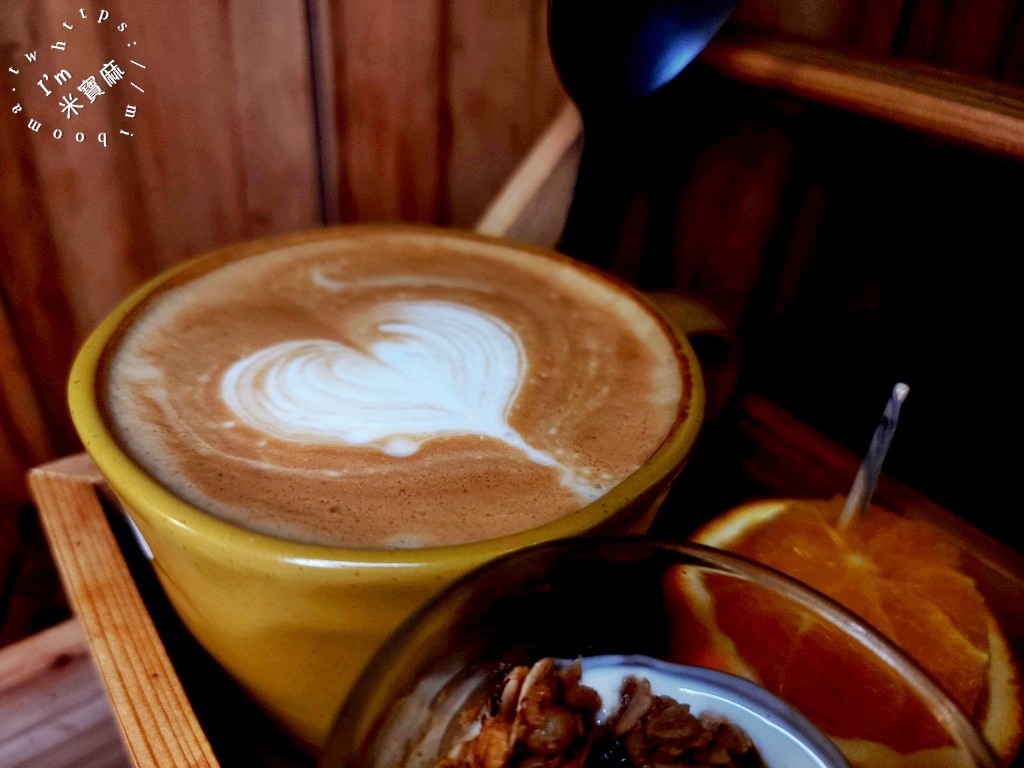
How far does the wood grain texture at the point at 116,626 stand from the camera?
486 millimetres

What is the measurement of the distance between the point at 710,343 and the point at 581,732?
1.45 feet

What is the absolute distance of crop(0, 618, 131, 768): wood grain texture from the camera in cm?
62

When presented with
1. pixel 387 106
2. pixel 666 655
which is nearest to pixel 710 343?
pixel 666 655

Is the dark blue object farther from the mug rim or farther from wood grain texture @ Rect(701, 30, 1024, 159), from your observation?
the mug rim

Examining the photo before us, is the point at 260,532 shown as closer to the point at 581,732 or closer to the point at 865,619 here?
the point at 581,732

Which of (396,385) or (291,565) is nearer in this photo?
(291,565)

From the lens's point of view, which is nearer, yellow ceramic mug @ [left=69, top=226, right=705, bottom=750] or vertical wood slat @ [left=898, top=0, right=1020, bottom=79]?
yellow ceramic mug @ [left=69, top=226, right=705, bottom=750]

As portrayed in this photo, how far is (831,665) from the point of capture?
41 cm

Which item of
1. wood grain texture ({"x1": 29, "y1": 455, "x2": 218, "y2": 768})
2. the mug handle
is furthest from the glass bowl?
the mug handle

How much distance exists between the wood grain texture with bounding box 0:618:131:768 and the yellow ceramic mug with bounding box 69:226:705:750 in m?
0.18

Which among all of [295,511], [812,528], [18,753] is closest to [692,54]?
[812,528]

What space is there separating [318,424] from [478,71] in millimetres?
553

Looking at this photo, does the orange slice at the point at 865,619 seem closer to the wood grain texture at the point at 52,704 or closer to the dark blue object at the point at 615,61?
the dark blue object at the point at 615,61

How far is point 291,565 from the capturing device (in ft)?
1.34
